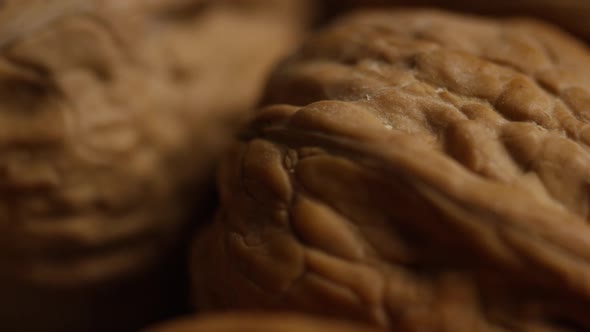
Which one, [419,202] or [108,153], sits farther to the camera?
[108,153]

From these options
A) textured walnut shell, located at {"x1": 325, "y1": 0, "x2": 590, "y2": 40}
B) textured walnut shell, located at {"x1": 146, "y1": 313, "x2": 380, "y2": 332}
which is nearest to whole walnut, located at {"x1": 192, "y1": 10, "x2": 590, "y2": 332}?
textured walnut shell, located at {"x1": 146, "y1": 313, "x2": 380, "y2": 332}

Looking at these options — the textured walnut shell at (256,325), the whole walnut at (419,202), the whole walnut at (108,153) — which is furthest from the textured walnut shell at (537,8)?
the textured walnut shell at (256,325)

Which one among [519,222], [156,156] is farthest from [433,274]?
[156,156]

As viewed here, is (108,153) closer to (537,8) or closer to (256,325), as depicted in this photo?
(256,325)

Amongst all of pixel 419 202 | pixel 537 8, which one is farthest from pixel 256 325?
pixel 537 8

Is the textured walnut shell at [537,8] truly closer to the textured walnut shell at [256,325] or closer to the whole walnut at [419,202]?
the whole walnut at [419,202]
